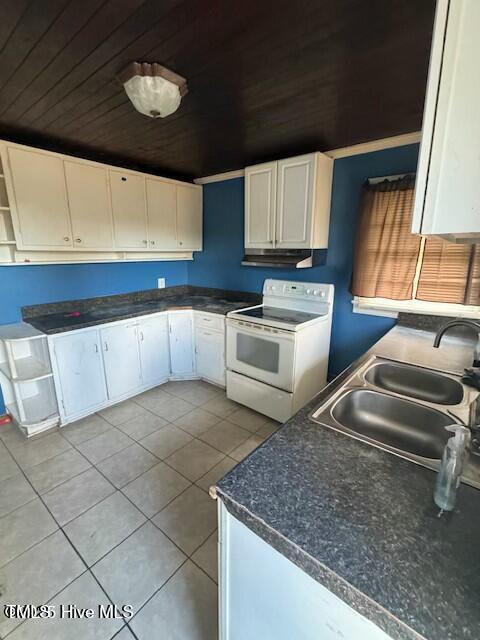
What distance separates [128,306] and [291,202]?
1.99m

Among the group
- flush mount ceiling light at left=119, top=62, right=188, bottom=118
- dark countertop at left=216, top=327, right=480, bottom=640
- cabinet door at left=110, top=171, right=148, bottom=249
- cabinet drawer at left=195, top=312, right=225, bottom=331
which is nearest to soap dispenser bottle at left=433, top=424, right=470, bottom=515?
dark countertop at left=216, top=327, right=480, bottom=640

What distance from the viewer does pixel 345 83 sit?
4.99ft

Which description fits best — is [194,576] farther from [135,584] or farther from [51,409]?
[51,409]

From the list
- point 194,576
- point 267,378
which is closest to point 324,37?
point 267,378

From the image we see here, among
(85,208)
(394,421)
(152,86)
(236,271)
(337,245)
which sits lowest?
(394,421)

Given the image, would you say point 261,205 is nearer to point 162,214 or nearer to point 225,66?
point 162,214

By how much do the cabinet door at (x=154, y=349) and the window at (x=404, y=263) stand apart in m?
1.96

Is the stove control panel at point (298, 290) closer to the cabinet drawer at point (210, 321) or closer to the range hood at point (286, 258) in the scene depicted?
the range hood at point (286, 258)

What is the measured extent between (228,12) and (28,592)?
256 cm

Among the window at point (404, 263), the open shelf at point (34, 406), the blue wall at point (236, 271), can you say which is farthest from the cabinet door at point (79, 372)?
the window at point (404, 263)

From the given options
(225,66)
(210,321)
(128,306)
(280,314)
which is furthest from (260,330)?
(225,66)

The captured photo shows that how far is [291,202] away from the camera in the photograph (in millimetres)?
2521

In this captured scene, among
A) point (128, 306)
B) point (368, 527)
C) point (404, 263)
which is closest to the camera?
point (368, 527)

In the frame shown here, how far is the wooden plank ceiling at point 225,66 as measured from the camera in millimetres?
1089
